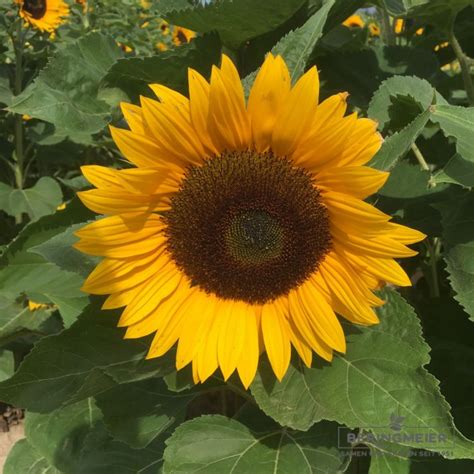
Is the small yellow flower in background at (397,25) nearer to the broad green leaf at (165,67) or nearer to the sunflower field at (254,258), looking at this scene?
the sunflower field at (254,258)

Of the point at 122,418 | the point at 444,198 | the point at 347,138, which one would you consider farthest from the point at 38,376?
the point at 444,198

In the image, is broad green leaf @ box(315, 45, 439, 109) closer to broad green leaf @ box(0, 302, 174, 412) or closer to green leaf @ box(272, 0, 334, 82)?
green leaf @ box(272, 0, 334, 82)

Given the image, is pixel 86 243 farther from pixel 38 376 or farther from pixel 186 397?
pixel 186 397

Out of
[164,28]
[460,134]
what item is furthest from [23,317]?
[164,28]

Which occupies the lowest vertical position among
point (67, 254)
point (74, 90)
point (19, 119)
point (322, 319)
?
point (19, 119)

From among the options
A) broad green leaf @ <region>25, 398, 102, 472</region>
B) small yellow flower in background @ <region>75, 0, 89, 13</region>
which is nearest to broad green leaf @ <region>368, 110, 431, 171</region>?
broad green leaf @ <region>25, 398, 102, 472</region>

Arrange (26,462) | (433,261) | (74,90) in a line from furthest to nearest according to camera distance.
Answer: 1. (26,462)
2. (433,261)
3. (74,90)

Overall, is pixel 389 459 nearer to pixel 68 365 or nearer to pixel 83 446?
pixel 68 365
